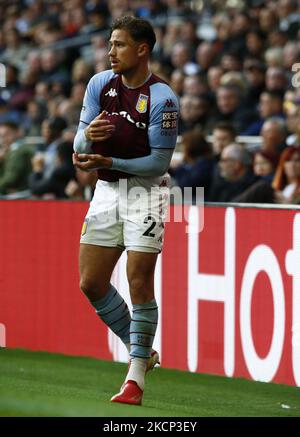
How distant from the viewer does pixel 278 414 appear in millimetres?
7488

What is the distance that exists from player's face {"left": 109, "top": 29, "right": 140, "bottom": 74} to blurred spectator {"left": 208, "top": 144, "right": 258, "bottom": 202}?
3.99 meters

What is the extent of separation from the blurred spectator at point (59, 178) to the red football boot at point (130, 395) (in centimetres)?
585

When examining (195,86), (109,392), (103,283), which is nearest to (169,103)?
(103,283)

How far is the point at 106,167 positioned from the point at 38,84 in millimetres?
12148

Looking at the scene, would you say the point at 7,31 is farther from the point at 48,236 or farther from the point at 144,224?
the point at 144,224

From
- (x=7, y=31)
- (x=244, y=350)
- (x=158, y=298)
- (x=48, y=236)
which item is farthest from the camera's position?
(x=7, y=31)

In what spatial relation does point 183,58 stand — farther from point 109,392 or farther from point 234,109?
point 109,392

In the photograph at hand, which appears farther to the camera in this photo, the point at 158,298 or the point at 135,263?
the point at 158,298

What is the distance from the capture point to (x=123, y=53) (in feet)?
24.1

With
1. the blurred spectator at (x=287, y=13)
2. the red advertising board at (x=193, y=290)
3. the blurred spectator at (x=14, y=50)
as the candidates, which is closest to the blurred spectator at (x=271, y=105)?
the blurred spectator at (x=287, y=13)

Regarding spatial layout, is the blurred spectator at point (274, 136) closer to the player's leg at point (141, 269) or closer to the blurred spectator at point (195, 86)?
the blurred spectator at point (195, 86)

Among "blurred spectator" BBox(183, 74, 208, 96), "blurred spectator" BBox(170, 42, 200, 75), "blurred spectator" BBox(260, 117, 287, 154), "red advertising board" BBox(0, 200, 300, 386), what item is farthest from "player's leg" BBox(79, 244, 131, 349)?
"blurred spectator" BBox(170, 42, 200, 75)

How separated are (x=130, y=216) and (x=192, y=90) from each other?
733cm
